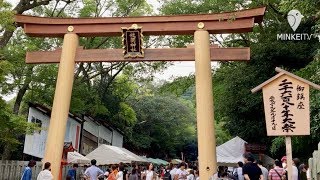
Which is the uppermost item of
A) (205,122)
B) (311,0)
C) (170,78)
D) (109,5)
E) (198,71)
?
(109,5)

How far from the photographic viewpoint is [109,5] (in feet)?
83.4

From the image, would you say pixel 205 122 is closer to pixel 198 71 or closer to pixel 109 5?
pixel 198 71

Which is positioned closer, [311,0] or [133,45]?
[311,0]

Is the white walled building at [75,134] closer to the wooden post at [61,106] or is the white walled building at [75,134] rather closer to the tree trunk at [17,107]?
the tree trunk at [17,107]

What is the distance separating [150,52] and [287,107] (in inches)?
237

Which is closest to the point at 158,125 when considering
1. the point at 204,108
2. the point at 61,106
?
the point at 61,106

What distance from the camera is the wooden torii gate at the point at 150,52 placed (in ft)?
39.8

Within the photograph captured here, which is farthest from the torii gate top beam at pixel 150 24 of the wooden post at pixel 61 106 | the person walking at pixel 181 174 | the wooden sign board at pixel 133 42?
the person walking at pixel 181 174

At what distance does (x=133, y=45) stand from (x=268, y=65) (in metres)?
7.88

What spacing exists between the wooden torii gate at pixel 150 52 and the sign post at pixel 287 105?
3882 mm

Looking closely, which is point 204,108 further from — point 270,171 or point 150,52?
point 270,171

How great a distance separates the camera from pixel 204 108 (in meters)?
12.1

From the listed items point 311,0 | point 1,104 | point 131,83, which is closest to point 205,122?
point 311,0

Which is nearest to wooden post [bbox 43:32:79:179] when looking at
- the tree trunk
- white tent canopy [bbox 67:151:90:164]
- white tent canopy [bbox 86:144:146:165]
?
white tent canopy [bbox 86:144:146:165]
